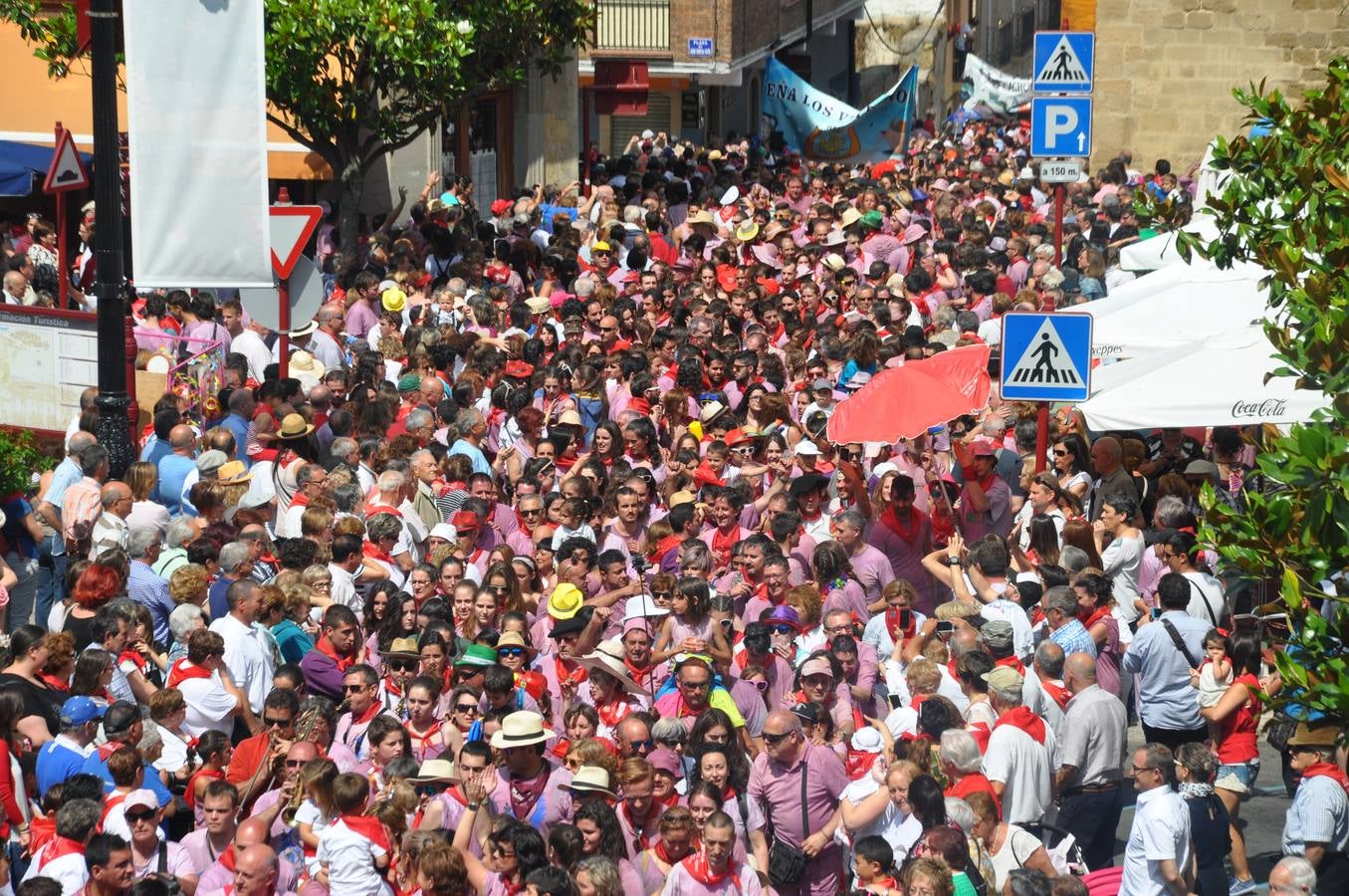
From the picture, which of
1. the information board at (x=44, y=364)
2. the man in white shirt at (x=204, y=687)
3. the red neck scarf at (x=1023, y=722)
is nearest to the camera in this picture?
the red neck scarf at (x=1023, y=722)

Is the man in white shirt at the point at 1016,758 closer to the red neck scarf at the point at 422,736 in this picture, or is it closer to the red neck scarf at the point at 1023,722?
the red neck scarf at the point at 1023,722

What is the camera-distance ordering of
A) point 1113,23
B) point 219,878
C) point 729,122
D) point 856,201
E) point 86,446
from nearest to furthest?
point 219,878
point 86,446
point 856,201
point 1113,23
point 729,122

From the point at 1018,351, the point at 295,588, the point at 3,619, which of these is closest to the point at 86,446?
the point at 3,619

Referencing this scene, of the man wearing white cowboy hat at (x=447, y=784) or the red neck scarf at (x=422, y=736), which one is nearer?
the man wearing white cowboy hat at (x=447, y=784)

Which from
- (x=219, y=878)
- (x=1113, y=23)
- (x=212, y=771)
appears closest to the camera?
(x=219, y=878)

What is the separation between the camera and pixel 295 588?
9922mm

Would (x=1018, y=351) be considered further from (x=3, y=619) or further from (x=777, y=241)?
(x=777, y=241)

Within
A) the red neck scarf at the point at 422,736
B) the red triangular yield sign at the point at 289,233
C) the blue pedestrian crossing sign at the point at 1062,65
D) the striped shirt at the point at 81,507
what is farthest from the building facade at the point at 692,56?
the red neck scarf at the point at 422,736

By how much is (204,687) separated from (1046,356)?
198 inches

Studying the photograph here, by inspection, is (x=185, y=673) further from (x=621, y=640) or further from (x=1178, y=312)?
Answer: (x=1178, y=312)

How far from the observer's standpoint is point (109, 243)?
11422 mm

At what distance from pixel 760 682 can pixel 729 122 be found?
39183 mm

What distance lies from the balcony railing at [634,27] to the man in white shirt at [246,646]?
32.4 m

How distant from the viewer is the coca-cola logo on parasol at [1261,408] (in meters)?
11.2
